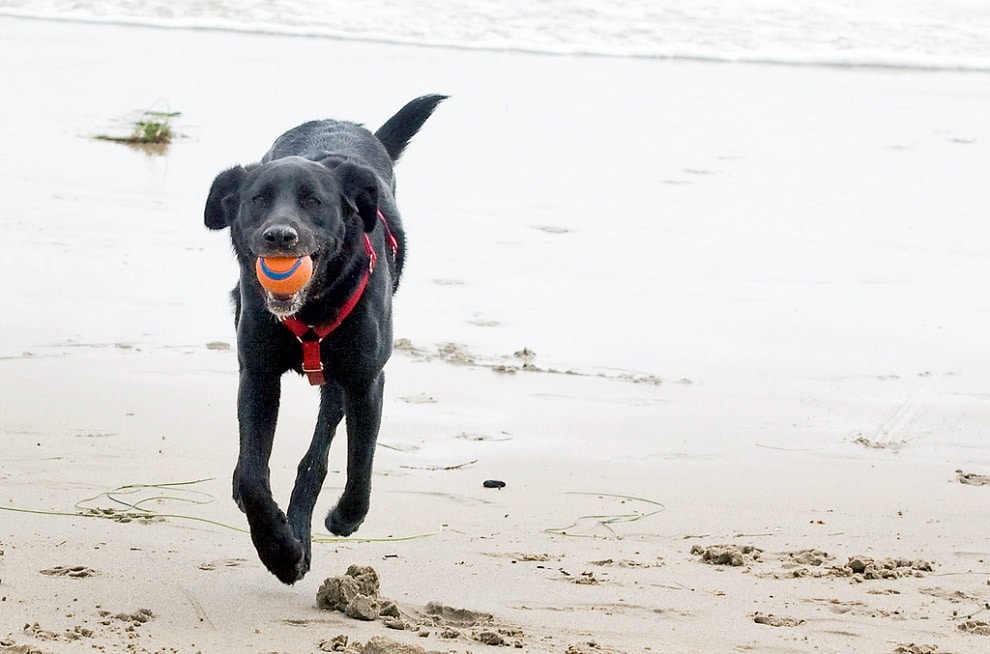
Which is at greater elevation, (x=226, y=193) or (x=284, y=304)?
(x=226, y=193)

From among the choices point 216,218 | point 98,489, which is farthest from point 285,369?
point 98,489

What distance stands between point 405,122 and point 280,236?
2.02 m

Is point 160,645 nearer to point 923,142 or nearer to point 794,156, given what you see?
point 794,156

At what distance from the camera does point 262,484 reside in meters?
3.83

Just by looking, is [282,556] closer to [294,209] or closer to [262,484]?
[262,484]

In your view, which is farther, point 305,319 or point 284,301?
point 305,319

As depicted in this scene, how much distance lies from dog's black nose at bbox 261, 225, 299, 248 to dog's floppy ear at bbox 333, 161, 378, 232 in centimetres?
45

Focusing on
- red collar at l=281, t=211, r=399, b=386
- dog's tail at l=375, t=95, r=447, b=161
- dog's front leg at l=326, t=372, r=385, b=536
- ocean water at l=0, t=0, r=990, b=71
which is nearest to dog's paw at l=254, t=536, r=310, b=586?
dog's front leg at l=326, t=372, r=385, b=536

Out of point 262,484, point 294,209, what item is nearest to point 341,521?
point 262,484

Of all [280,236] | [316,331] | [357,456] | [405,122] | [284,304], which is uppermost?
[405,122]

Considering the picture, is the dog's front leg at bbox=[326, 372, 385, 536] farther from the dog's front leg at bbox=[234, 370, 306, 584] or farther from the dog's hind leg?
the dog's front leg at bbox=[234, 370, 306, 584]

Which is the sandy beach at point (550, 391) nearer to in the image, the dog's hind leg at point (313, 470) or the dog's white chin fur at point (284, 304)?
the dog's hind leg at point (313, 470)

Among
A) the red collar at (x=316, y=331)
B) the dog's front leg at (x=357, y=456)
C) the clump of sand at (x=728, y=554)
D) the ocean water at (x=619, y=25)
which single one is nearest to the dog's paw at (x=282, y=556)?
the dog's front leg at (x=357, y=456)

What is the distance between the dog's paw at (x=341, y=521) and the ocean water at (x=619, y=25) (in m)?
12.7
